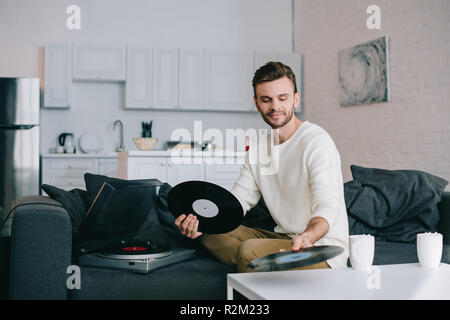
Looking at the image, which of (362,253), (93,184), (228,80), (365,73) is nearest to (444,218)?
(362,253)

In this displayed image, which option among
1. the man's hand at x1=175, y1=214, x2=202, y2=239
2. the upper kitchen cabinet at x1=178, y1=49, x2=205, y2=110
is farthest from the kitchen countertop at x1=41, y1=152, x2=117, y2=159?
the man's hand at x1=175, y1=214, x2=202, y2=239

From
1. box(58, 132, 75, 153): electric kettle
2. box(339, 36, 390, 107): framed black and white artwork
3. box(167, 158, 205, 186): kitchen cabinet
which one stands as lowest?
box(167, 158, 205, 186): kitchen cabinet

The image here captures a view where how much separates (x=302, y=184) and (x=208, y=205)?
1.39 ft

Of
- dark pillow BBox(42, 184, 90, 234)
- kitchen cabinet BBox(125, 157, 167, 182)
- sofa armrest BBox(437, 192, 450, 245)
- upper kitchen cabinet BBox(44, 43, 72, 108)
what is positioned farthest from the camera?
upper kitchen cabinet BBox(44, 43, 72, 108)

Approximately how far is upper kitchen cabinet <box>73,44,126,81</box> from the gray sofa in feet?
12.5

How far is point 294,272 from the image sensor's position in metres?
1.43

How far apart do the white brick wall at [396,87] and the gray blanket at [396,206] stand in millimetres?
1249

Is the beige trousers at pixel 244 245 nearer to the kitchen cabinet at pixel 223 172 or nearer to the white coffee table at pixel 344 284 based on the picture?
the white coffee table at pixel 344 284

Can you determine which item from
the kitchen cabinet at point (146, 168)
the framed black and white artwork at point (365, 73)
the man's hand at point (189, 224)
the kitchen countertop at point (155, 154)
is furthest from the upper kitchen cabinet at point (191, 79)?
the man's hand at point (189, 224)

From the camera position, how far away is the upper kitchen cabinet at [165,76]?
561cm

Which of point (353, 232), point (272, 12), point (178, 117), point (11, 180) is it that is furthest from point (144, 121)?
point (353, 232)

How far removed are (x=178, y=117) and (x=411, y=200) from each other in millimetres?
3808

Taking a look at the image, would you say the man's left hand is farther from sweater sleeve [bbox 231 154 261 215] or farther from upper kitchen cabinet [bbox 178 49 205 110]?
upper kitchen cabinet [bbox 178 49 205 110]

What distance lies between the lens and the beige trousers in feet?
5.53
